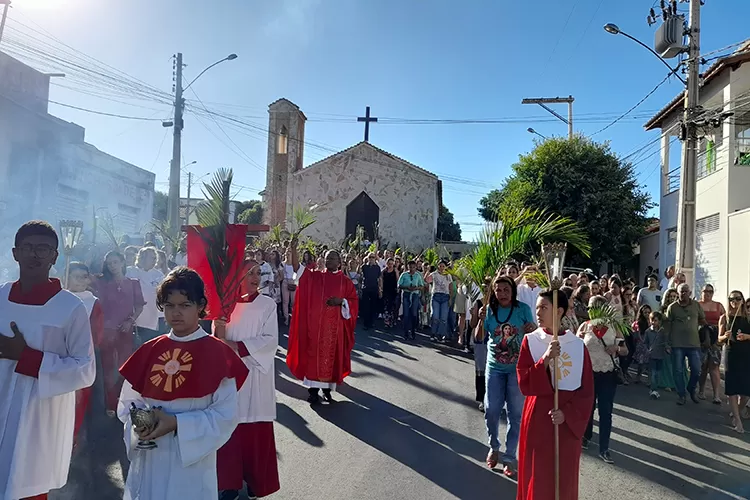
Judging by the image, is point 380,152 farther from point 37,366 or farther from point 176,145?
point 37,366

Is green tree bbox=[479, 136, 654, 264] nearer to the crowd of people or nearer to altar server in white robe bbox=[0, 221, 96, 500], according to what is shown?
the crowd of people

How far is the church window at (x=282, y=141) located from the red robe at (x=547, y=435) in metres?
32.9

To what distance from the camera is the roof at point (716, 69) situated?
14961 millimetres

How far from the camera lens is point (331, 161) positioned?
34.3 meters

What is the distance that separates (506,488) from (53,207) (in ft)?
69.8

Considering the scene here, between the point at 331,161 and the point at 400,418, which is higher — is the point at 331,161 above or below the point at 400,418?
above

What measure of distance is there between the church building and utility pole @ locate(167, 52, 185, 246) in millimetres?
14965

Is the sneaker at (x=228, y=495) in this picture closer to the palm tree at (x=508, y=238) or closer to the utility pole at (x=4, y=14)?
the palm tree at (x=508, y=238)

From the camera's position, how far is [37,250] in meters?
3.08

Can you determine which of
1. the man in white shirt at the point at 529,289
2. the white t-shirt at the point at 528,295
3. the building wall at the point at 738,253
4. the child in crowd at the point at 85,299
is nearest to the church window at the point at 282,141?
the building wall at the point at 738,253

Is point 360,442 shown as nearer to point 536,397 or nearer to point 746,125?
point 536,397

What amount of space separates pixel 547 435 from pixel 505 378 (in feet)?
5.47

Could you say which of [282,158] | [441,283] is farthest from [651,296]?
[282,158]

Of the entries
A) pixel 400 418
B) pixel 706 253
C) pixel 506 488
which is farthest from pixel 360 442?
pixel 706 253
